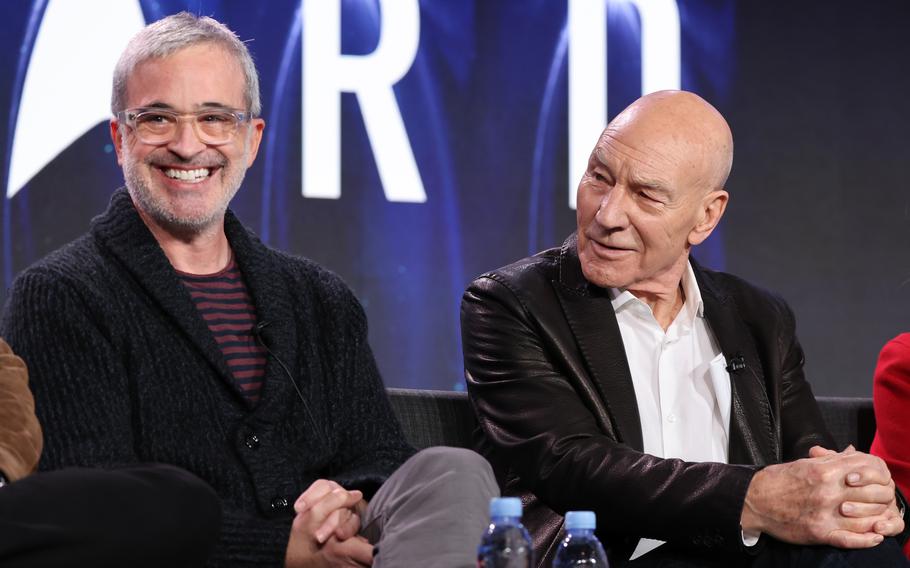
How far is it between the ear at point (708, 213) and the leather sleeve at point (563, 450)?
429 mm

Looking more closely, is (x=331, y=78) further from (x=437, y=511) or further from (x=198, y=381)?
(x=437, y=511)

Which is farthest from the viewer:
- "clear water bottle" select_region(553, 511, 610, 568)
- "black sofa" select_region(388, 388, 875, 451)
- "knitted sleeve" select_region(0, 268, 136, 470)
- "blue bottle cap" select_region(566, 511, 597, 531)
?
"black sofa" select_region(388, 388, 875, 451)

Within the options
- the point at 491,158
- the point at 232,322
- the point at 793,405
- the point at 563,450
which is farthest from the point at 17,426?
the point at 491,158

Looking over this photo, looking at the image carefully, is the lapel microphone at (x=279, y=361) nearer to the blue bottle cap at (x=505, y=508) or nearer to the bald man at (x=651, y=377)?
the bald man at (x=651, y=377)

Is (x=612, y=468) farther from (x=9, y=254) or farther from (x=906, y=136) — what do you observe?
(x=906, y=136)

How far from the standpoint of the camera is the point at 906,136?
5.12 meters

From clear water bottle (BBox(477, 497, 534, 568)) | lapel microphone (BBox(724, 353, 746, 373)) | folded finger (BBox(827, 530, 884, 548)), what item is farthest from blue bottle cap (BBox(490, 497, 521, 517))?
lapel microphone (BBox(724, 353, 746, 373))

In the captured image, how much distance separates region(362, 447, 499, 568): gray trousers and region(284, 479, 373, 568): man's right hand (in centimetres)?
11

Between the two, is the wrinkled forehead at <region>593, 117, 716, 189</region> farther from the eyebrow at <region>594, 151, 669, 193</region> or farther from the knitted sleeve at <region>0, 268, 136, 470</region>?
the knitted sleeve at <region>0, 268, 136, 470</region>

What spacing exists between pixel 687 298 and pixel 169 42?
4.41 ft

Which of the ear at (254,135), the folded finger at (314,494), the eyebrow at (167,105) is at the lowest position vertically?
the folded finger at (314,494)

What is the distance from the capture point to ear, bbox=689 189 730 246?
3.04 meters

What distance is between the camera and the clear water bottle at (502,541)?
1.95 metres

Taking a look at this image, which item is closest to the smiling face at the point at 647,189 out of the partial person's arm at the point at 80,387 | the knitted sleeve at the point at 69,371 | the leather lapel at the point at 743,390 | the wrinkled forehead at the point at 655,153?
the wrinkled forehead at the point at 655,153
